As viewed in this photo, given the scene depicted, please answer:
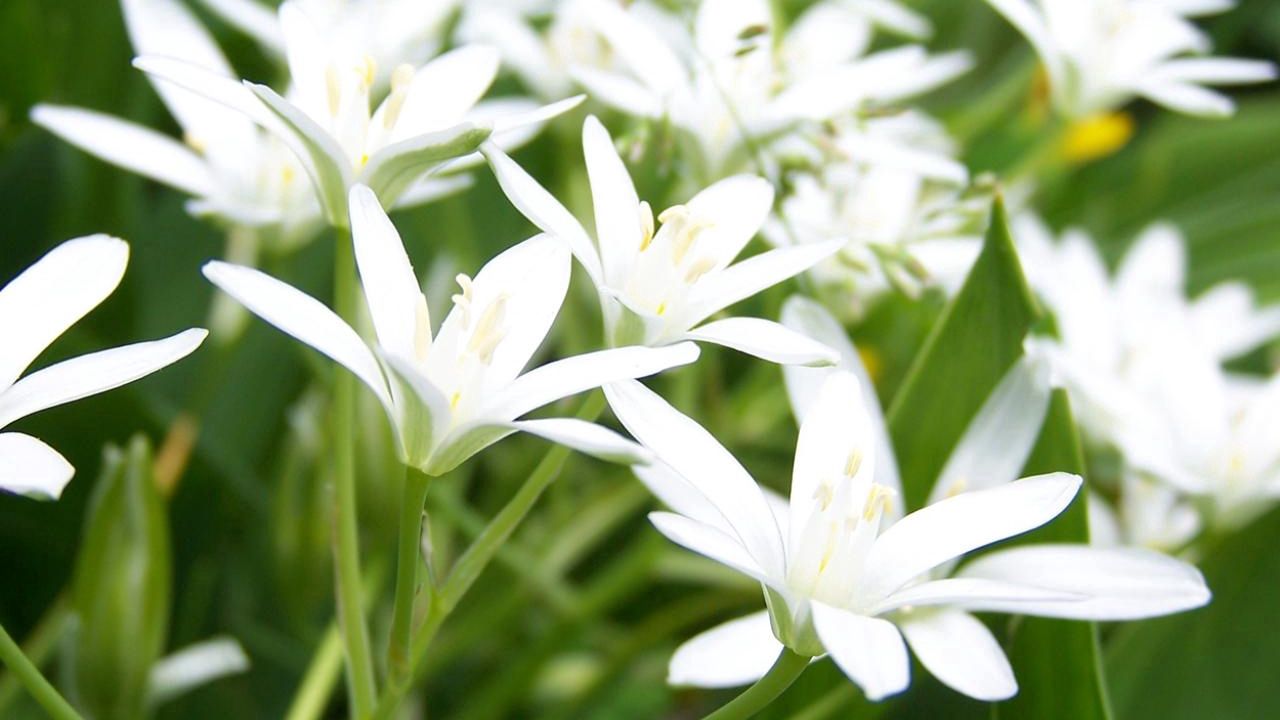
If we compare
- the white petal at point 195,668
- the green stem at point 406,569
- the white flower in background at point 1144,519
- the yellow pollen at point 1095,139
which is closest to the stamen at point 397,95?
the green stem at point 406,569

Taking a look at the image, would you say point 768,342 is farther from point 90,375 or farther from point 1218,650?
point 1218,650

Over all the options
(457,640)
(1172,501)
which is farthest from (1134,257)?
(457,640)

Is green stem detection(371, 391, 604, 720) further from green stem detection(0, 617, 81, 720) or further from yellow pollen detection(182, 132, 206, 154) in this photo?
yellow pollen detection(182, 132, 206, 154)

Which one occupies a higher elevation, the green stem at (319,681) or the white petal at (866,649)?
the white petal at (866,649)

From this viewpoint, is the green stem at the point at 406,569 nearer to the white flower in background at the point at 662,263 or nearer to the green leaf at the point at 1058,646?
the white flower in background at the point at 662,263

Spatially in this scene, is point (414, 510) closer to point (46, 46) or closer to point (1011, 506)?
point (1011, 506)

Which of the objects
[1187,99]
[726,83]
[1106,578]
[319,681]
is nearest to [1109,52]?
[1187,99]

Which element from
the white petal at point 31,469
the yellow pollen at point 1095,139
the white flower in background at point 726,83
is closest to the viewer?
the white petal at point 31,469

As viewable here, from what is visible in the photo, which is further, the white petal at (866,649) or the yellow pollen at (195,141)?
the yellow pollen at (195,141)
